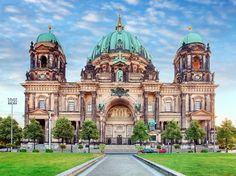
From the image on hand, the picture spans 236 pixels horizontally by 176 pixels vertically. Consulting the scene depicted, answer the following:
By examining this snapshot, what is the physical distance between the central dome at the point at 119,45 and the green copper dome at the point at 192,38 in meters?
21.7

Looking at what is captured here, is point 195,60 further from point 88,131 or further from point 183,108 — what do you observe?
point 88,131

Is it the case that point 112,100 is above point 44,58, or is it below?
below

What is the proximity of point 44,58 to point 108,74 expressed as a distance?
62.4 feet

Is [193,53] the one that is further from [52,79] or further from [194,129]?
[52,79]

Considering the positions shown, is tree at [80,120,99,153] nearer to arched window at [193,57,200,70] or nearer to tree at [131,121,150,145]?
tree at [131,121,150,145]

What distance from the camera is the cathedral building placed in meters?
107

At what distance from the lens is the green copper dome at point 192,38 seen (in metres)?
111

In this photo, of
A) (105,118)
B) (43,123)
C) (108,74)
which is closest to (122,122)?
(105,118)

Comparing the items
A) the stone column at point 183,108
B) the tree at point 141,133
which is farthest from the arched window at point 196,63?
the tree at point 141,133

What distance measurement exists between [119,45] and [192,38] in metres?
25.9

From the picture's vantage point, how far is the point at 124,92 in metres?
110

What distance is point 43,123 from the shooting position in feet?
356

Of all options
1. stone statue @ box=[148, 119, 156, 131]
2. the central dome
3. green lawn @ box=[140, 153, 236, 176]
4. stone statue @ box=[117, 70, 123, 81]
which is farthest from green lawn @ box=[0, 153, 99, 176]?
the central dome

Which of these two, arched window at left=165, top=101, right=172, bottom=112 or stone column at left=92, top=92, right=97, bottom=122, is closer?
stone column at left=92, top=92, right=97, bottom=122
